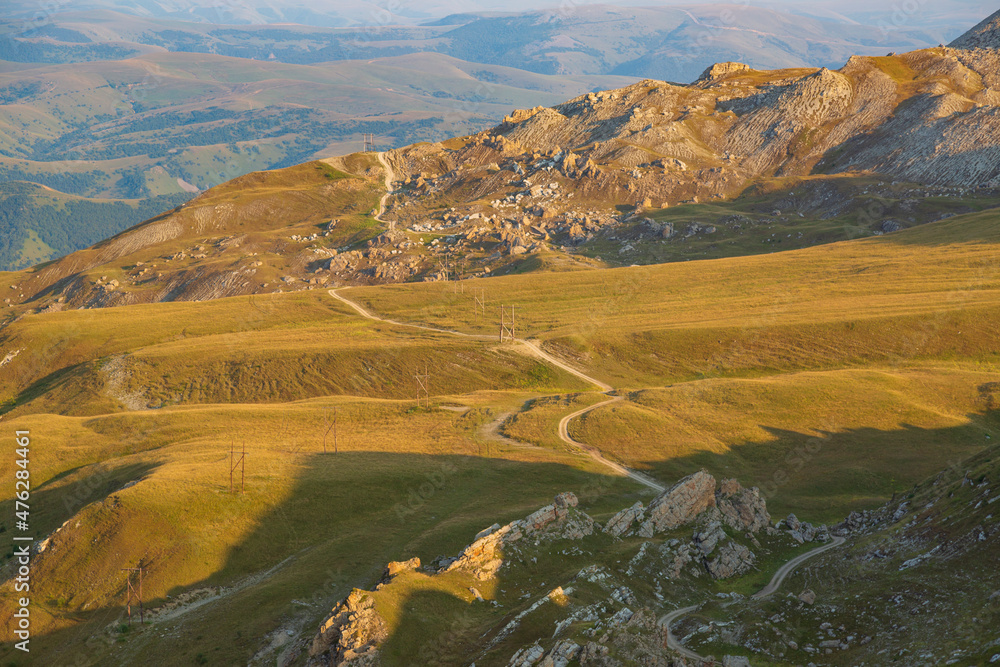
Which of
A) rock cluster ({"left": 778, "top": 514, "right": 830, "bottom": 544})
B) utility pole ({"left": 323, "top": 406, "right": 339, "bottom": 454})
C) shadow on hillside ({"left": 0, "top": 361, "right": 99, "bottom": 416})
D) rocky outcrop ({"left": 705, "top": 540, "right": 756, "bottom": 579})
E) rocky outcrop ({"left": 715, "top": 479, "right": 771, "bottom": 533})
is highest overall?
rocky outcrop ({"left": 715, "top": 479, "right": 771, "bottom": 533})

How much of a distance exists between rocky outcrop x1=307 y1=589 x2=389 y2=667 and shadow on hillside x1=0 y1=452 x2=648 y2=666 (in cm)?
574

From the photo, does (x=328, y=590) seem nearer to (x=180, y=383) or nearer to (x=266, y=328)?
(x=180, y=383)

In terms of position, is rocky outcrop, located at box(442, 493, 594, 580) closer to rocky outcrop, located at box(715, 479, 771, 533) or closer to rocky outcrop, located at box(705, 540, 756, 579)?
rocky outcrop, located at box(705, 540, 756, 579)

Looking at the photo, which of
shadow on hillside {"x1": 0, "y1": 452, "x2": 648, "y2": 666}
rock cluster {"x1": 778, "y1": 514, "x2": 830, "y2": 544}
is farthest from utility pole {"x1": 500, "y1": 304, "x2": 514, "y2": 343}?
rock cluster {"x1": 778, "y1": 514, "x2": 830, "y2": 544}

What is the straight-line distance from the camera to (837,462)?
278 ft

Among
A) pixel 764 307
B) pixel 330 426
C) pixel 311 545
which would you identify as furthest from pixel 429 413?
pixel 764 307

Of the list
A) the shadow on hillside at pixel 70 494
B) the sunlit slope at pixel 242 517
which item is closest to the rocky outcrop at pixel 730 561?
the sunlit slope at pixel 242 517

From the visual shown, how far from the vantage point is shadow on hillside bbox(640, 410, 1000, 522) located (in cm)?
7756

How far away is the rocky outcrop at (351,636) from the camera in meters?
42.8

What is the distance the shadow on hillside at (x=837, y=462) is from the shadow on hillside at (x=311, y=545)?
15.1m

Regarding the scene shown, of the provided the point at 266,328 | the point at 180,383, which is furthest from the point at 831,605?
the point at 266,328

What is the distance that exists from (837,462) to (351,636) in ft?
216

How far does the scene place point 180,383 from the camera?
13975 cm

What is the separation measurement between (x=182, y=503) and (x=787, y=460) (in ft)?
234
